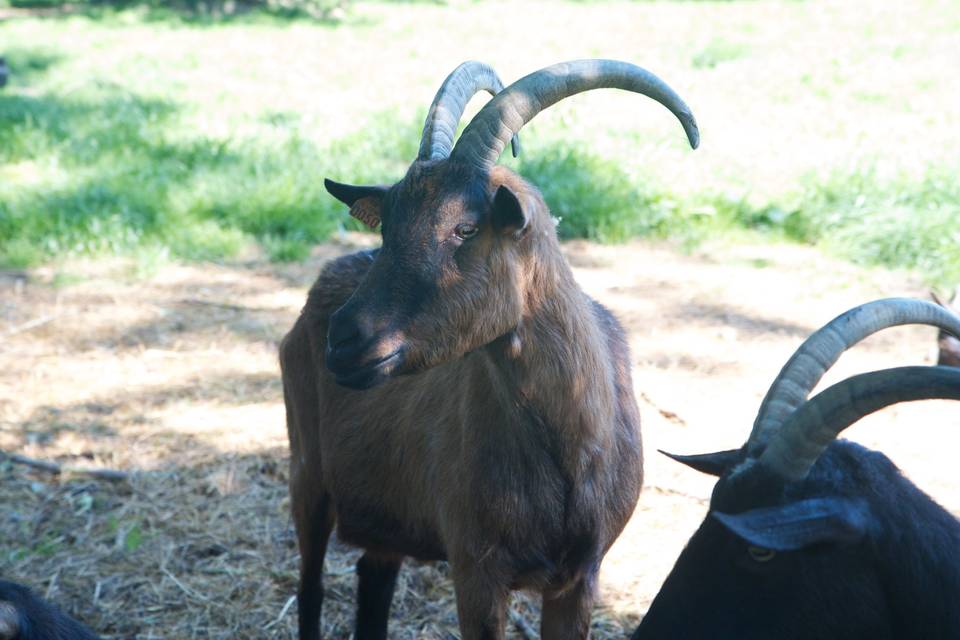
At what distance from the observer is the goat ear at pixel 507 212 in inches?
130

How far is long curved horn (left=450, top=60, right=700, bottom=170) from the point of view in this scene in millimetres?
3430

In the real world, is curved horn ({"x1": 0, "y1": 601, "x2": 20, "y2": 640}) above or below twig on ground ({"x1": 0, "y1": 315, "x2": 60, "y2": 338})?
above

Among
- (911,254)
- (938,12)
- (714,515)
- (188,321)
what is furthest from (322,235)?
(938,12)

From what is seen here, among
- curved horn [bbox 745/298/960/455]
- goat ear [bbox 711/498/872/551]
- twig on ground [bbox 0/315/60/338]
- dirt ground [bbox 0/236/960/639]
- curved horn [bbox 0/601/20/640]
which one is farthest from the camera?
twig on ground [bbox 0/315/60/338]

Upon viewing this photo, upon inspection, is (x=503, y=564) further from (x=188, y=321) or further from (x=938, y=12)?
(x=938, y=12)

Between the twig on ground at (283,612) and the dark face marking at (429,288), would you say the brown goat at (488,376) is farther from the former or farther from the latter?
the twig on ground at (283,612)

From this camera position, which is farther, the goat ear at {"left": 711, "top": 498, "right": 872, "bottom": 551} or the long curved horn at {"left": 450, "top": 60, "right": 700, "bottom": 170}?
the long curved horn at {"left": 450, "top": 60, "right": 700, "bottom": 170}

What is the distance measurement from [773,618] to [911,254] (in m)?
6.22

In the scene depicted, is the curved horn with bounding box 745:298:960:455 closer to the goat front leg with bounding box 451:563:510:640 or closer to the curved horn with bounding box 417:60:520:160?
the goat front leg with bounding box 451:563:510:640

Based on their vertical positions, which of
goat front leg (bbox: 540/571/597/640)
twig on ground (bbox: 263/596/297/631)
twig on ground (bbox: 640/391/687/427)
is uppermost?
goat front leg (bbox: 540/571/597/640)

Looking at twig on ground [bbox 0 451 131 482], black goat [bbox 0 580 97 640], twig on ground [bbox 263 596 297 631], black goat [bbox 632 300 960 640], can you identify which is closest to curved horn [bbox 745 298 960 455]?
black goat [bbox 632 300 960 640]

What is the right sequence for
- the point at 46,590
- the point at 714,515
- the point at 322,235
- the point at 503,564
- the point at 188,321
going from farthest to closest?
the point at 322,235, the point at 188,321, the point at 46,590, the point at 503,564, the point at 714,515

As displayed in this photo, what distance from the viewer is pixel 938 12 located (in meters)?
17.8

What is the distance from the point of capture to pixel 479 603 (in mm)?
3631
